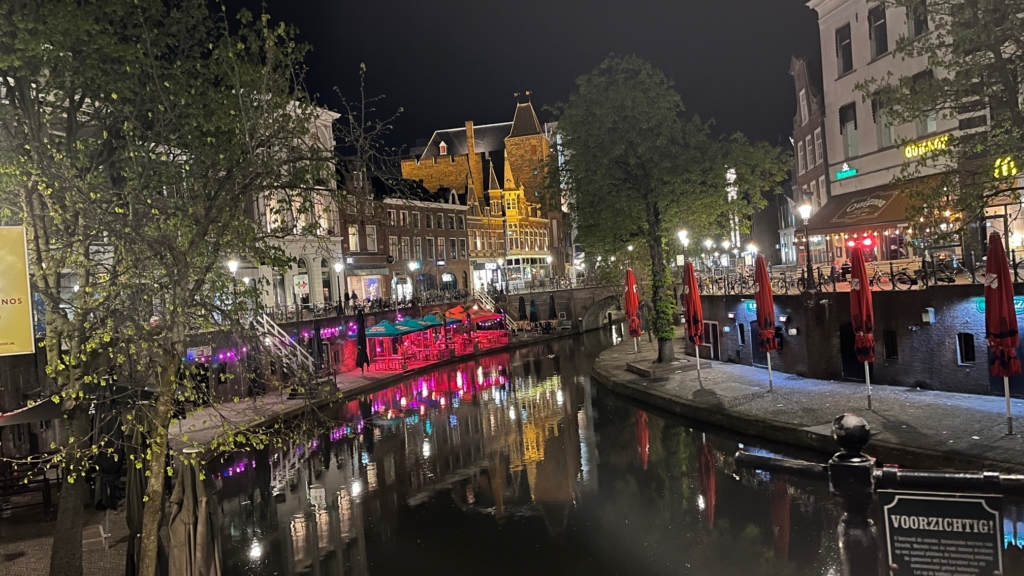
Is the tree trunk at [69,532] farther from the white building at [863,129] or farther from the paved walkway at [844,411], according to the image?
the white building at [863,129]

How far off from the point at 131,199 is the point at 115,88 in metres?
2.88

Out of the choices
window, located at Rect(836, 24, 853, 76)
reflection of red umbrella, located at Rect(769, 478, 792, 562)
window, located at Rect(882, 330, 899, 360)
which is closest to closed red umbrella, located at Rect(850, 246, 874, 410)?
window, located at Rect(882, 330, 899, 360)

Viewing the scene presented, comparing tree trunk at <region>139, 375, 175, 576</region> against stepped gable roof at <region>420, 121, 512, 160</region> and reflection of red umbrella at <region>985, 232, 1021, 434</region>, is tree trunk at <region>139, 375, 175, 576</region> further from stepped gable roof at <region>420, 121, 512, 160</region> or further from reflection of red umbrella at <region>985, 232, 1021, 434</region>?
stepped gable roof at <region>420, 121, 512, 160</region>

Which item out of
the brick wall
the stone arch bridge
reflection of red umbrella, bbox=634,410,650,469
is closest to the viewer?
the brick wall

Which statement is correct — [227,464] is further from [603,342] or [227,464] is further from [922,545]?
[603,342]

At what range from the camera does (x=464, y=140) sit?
274 feet

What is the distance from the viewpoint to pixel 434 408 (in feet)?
92.1

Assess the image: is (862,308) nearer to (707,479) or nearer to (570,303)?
(707,479)

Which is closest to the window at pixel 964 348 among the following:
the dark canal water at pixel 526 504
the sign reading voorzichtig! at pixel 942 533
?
the dark canal water at pixel 526 504

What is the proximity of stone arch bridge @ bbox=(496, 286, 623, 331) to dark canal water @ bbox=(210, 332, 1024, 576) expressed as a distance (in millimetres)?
38692

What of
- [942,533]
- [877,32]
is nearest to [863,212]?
[877,32]

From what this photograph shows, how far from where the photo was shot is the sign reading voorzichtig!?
3432mm

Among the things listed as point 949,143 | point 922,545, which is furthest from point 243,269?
point 922,545

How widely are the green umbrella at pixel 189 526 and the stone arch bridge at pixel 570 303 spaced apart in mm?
54293
